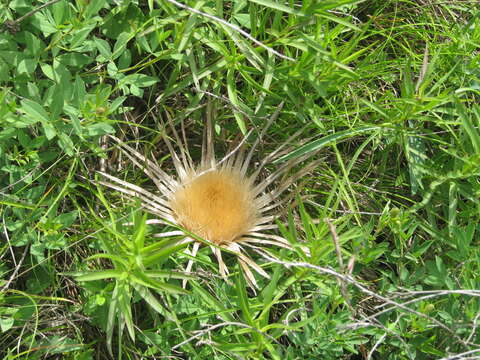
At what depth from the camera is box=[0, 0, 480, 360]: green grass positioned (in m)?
1.68

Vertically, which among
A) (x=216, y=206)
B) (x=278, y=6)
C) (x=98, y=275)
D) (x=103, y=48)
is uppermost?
(x=278, y=6)

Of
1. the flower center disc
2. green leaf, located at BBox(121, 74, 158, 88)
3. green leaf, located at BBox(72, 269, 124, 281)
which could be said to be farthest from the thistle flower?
green leaf, located at BBox(72, 269, 124, 281)

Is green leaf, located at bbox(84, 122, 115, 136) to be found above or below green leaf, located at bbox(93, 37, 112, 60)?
below

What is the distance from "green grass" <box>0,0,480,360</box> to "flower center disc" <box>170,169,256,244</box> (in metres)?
0.10

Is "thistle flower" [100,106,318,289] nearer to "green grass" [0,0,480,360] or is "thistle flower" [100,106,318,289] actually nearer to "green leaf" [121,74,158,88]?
"green grass" [0,0,480,360]

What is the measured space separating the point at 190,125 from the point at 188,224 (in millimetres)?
398

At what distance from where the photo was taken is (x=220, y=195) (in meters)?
1.95

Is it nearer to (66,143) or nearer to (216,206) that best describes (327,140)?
(216,206)

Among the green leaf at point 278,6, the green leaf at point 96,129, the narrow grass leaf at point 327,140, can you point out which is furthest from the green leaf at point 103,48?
the narrow grass leaf at point 327,140

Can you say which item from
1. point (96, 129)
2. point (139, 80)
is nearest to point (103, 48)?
point (139, 80)

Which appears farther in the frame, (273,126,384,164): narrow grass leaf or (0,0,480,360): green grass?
(273,126,384,164): narrow grass leaf

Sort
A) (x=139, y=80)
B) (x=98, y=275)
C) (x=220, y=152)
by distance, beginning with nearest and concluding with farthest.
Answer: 1. (x=98, y=275)
2. (x=139, y=80)
3. (x=220, y=152)

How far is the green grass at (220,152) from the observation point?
1677mm

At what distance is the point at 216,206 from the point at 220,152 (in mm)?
261
